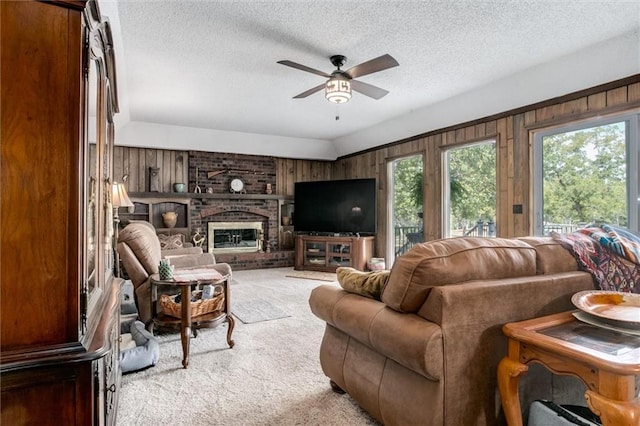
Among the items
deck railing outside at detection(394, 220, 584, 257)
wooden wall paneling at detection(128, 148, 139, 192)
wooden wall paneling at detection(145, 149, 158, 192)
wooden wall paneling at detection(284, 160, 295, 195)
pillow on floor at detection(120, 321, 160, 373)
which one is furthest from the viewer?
wooden wall paneling at detection(284, 160, 295, 195)

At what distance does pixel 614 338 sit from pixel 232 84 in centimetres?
413

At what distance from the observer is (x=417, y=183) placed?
5.89m

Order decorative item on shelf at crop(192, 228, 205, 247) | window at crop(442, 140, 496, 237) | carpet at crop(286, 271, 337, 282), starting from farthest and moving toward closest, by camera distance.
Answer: decorative item on shelf at crop(192, 228, 205, 247) → carpet at crop(286, 271, 337, 282) → window at crop(442, 140, 496, 237)

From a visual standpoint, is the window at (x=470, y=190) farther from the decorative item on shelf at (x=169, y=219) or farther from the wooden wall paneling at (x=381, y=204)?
the decorative item on shelf at (x=169, y=219)

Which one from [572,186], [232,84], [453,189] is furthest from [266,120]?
[572,186]

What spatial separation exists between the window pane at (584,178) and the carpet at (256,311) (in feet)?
10.4

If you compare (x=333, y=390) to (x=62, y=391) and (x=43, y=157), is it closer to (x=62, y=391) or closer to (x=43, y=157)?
(x=62, y=391)

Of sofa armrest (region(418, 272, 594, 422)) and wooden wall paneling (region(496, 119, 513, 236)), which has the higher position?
wooden wall paneling (region(496, 119, 513, 236))

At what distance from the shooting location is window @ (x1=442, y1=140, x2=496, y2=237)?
4.71 metres

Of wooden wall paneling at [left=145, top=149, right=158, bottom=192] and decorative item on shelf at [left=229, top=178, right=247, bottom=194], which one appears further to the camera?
decorative item on shelf at [left=229, top=178, right=247, bottom=194]

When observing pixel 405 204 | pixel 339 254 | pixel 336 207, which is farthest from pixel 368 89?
pixel 339 254

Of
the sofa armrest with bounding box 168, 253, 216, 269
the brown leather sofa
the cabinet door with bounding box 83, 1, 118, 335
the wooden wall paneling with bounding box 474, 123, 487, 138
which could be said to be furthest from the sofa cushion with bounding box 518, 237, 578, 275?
the sofa armrest with bounding box 168, 253, 216, 269

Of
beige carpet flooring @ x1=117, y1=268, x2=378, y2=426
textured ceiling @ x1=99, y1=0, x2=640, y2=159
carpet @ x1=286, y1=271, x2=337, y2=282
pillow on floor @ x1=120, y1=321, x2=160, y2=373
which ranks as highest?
textured ceiling @ x1=99, y1=0, x2=640, y2=159

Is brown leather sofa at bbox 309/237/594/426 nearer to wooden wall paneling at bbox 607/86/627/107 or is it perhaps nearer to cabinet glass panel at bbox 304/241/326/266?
wooden wall paneling at bbox 607/86/627/107
